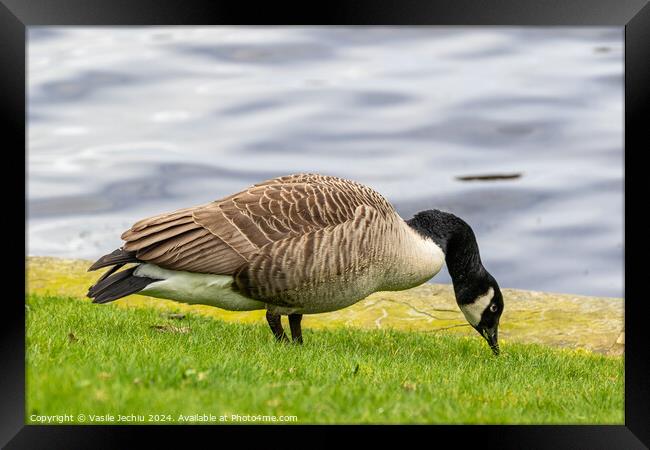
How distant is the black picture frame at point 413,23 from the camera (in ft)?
20.2

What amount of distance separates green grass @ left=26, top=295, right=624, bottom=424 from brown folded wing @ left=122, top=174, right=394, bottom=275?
0.90m

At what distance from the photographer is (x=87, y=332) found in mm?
9078

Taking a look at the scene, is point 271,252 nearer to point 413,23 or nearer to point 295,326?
point 295,326

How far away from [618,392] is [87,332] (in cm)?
555

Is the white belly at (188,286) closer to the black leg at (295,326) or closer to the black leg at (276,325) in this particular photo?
the black leg at (276,325)

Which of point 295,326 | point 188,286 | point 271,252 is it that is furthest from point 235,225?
point 295,326

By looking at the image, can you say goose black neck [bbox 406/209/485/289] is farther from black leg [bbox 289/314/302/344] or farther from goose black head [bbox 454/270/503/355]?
black leg [bbox 289/314/302/344]

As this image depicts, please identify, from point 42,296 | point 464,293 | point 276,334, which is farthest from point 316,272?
point 42,296

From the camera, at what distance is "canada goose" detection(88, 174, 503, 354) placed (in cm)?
859

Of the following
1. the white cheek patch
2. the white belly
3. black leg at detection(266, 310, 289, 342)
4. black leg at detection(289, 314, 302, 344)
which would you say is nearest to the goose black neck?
the white cheek patch

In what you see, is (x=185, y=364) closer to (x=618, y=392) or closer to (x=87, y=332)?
(x=87, y=332)

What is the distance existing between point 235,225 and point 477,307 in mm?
3279

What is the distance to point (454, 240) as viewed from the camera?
10.1 m
